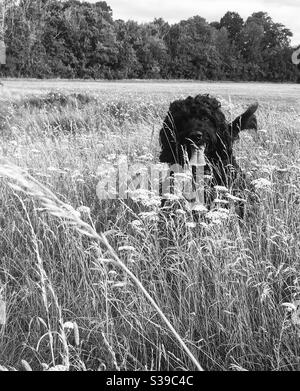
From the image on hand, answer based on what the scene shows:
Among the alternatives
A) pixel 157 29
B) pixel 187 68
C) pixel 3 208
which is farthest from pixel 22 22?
pixel 3 208

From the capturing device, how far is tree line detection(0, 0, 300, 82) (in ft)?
85.5

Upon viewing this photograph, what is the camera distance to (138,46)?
1159 inches

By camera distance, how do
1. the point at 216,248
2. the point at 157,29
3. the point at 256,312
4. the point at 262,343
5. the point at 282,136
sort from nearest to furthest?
1. the point at 262,343
2. the point at 256,312
3. the point at 216,248
4. the point at 282,136
5. the point at 157,29

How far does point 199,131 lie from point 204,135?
6 centimetres

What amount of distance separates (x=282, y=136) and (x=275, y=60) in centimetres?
2798

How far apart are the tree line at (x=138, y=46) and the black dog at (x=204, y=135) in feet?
64.4

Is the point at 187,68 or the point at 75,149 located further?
the point at 187,68

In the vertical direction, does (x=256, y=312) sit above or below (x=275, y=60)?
below

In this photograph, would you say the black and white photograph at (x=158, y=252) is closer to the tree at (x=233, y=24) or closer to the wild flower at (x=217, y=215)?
the wild flower at (x=217, y=215)

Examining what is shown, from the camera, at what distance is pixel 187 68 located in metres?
31.6

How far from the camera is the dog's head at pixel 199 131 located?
4.84 meters

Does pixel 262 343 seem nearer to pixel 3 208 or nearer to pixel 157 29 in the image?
pixel 3 208

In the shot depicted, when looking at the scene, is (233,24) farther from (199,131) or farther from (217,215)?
(217,215)

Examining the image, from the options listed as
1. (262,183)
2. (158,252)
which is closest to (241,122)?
(262,183)
